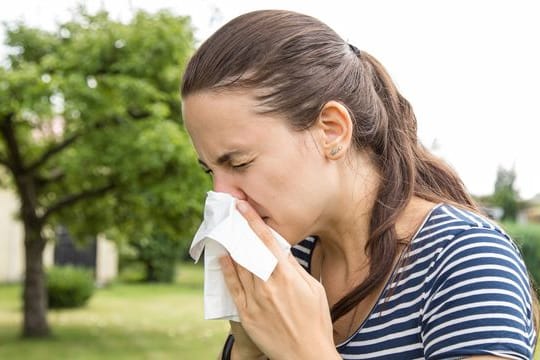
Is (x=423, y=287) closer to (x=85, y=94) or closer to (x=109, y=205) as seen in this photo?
(x=85, y=94)

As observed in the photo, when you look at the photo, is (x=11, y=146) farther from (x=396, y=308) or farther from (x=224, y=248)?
(x=396, y=308)

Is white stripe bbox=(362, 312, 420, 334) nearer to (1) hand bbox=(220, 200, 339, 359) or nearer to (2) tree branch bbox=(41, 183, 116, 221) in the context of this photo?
(1) hand bbox=(220, 200, 339, 359)

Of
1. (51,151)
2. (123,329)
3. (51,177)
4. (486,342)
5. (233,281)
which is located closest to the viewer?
(486,342)

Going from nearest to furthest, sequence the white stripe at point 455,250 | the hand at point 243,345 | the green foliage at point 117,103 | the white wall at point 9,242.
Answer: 1. the white stripe at point 455,250
2. the hand at point 243,345
3. the green foliage at point 117,103
4. the white wall at point 9,242

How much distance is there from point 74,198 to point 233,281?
11.6m

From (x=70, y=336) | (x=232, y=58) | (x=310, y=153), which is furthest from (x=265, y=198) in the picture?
(x=70, y=336)

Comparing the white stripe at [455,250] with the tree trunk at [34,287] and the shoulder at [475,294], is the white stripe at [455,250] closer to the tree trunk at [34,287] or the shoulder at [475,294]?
the shoulder at [475,294]

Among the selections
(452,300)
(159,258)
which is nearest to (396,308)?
(452,300)

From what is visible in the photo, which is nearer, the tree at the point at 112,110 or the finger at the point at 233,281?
the finger at the point at 233,281

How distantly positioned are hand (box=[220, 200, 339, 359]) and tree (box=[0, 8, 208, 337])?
917cm

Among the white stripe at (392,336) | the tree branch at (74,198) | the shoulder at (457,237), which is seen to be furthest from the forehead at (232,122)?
the tree branch at (74,198)

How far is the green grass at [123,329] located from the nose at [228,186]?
10.9 metres

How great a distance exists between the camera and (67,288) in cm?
1908

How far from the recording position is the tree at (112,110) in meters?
10.8
